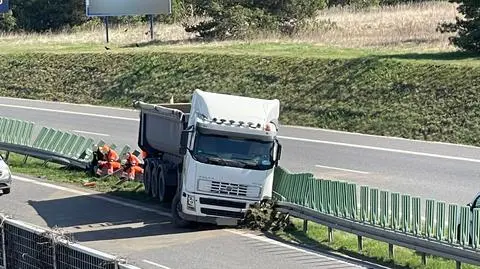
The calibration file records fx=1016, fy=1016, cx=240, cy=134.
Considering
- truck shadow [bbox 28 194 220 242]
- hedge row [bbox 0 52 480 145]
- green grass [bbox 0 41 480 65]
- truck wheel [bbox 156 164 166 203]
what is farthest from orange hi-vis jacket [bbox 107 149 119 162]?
green grass [bbox 0 41 480 65]

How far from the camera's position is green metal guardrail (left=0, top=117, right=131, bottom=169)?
29.2 m

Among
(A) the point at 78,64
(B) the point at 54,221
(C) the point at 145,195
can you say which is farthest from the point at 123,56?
(B) the point at 54,221

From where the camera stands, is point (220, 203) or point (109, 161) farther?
point (109, 161)

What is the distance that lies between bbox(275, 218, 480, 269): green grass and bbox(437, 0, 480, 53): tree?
19314mm

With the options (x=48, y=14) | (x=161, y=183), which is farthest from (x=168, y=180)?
(x=48, y=14)

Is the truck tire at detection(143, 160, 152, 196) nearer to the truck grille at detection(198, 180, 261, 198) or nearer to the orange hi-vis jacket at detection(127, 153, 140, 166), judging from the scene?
the orange hi-vis jacket at detection(127, 153, 140, 166)

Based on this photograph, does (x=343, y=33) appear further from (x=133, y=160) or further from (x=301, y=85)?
(x=133, y=160)

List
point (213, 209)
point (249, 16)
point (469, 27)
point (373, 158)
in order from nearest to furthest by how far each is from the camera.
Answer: point (213, 209)
point (373, 158)
point (469, 27)
point (249, 16)

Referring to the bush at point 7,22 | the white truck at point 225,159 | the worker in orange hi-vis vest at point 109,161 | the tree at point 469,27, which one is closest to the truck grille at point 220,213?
the white truck at point 225,159

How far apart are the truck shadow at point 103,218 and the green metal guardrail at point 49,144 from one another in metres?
4.18

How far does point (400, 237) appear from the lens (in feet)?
56.0

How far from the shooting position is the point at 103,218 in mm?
22203

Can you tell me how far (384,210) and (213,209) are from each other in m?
4.17

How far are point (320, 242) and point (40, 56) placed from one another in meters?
39.1
